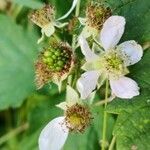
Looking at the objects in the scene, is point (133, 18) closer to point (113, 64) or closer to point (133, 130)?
point (113, 64)

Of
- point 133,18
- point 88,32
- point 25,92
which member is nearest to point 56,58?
point 88,32

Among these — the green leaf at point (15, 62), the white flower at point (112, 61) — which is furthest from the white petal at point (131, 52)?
the green leaf at point (15, 62)

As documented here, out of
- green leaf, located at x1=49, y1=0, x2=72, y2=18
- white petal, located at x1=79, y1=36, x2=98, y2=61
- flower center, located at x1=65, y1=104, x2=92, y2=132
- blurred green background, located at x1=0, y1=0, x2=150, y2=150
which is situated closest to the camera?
white petal, located at x1=79, y1=36, x2=98, y2=61

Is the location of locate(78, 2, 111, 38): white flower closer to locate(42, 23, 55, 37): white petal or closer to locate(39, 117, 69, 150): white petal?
locate(42, 23, 55, 37): white petal

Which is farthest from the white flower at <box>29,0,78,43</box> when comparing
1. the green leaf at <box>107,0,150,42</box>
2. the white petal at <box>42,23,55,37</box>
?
the green leaf at <box>107,0,150,42</box>

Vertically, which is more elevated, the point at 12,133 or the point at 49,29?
the point at 49,29

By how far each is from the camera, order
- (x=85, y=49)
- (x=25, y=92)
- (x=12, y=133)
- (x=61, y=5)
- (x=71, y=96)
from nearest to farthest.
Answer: (x=85, y=49) < (x=71, y=96) < (x=61, y=5) < (x=25, y=92) < (x=12, y=133)
